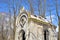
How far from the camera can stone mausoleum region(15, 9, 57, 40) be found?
1539 centimetres

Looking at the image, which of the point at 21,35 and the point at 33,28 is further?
the point at 21,35

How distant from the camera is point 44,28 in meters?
15.9

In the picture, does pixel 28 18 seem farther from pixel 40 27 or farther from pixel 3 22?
pixel 3 22

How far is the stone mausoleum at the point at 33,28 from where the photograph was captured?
15391 millimetres

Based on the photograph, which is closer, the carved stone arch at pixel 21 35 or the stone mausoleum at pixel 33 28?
the stone mausoleum at pixel 33 28

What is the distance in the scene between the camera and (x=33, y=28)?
1538 centimetres

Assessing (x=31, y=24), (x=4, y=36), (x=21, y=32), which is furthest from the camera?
(x=4, y=36)

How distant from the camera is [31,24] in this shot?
50.4ft

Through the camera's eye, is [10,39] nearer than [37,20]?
No

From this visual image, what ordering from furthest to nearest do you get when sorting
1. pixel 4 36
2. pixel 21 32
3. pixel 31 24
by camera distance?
pixel 4 36 → pixel 21 32 → pixel 31 24

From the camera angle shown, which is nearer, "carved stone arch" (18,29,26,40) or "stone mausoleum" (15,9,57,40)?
"stone mausoleum" (15,9,57,40)

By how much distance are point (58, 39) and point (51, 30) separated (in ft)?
3.00

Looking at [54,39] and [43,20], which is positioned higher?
[43,20]

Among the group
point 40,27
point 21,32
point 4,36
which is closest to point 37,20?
point 40,27
